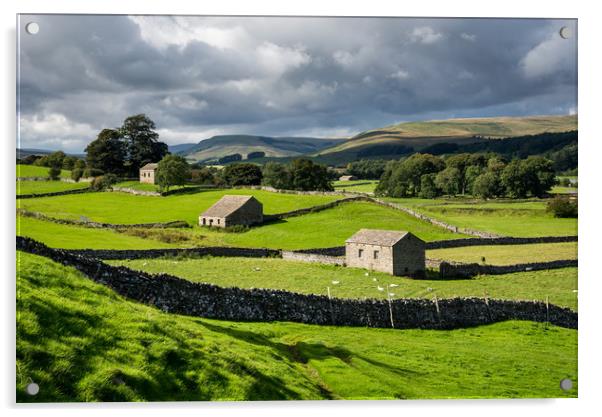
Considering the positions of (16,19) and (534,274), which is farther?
(534,274)

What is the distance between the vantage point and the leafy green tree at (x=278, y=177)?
66.5ft

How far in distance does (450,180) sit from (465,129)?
3040 mm

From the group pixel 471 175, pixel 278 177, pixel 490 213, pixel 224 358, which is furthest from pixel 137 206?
pixel 490 213

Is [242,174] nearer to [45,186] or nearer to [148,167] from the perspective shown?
[148,167]

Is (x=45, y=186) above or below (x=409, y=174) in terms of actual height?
below

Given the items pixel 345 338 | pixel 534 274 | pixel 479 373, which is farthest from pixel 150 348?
pixel 534 274

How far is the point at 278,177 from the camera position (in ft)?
67.7

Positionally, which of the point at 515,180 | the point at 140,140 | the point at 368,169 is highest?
the point at 140,140

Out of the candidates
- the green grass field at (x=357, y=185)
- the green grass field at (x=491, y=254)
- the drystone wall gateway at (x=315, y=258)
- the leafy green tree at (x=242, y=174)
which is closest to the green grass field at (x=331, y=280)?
the drystone wall gateway at (x=315, y=258)

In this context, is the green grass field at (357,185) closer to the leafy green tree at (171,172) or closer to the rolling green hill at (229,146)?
the rolling green hill at (229,146)

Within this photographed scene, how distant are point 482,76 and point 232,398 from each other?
31.0 ft

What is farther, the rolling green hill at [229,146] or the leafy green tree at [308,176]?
the leafy green tree at [308,176]

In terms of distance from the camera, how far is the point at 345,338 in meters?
11.4
